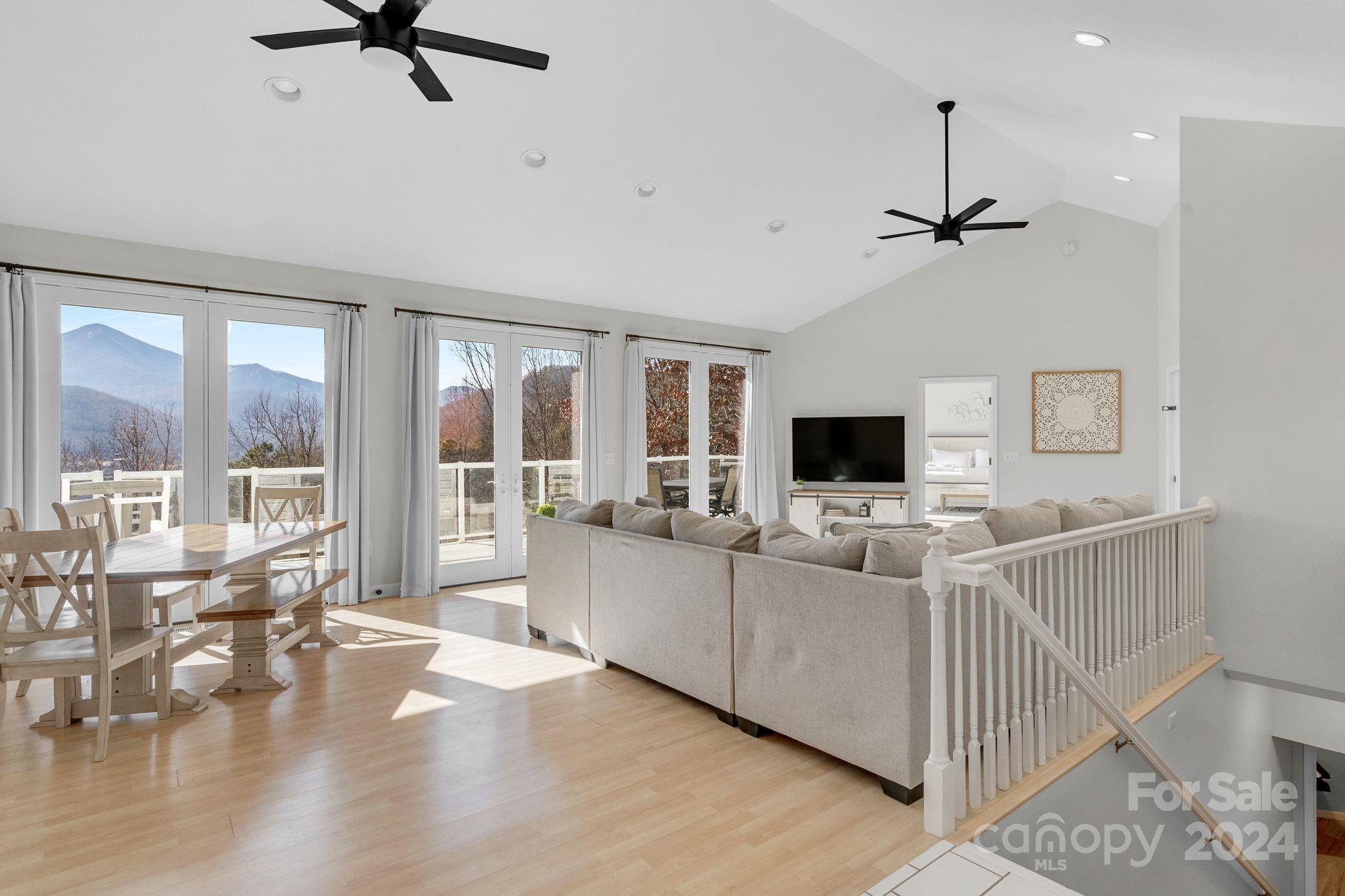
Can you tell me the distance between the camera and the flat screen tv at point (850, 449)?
324 inches

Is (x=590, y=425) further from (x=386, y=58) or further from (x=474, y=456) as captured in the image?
(x=386, y=58)

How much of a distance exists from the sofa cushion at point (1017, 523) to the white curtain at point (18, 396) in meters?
5.57

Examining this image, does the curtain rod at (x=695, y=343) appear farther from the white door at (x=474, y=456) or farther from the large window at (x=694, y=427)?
the white door at (x=474, y=456)

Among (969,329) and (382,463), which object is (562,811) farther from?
(969,329)

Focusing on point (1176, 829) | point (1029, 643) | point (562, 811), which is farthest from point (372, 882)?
point (1176, 829)

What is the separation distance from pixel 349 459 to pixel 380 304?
4.39ft

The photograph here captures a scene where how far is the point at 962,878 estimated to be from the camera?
2.12 m

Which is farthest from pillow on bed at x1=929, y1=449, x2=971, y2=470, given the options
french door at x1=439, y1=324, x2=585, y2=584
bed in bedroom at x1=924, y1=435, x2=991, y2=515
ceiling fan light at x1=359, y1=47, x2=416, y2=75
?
ceiling fan light at x1=359, y1=47, x2=416, y2=75

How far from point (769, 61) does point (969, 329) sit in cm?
448

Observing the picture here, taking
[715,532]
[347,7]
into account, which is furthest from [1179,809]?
[347,7]

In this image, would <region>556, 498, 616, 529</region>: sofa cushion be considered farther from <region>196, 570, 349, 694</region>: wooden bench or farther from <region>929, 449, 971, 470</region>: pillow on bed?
<region>929, 449, 971, 470</region>: pillow on bed

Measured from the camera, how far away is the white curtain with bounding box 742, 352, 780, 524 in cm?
868

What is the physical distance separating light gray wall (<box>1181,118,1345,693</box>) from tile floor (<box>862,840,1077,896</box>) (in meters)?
2.89

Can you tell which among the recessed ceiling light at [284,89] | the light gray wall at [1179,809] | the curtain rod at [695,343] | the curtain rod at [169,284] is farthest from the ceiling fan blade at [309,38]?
the curtain rod at [695,343]
